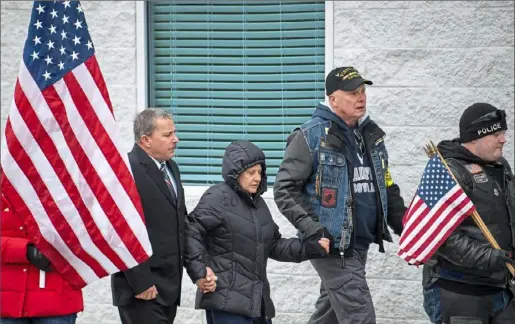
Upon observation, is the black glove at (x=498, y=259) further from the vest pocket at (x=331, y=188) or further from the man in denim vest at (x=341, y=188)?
the vest pocket at (x=331, y=188)

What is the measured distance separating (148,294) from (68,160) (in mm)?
1156

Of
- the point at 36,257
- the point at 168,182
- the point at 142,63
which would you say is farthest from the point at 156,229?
the point at 142,63

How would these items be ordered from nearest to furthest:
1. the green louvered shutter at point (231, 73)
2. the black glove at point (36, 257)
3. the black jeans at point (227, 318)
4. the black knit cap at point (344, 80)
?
the black glove at point (36, 257) < the black jeans at point (227, 318) < the black knit cap at point (344, 80) < the green louvered shutter at point (231, 73)

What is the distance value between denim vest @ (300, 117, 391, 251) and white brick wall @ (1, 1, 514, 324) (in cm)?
166

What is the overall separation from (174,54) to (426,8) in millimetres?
2254

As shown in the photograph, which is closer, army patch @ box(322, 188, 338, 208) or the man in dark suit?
the man in dark suit

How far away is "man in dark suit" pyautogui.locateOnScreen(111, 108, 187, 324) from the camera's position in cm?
724

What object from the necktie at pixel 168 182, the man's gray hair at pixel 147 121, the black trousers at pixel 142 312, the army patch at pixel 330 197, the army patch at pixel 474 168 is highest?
the man's gray hair at pixel 147 121

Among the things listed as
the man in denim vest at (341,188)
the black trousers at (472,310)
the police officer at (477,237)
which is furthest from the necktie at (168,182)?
the black trousers at (472,310)

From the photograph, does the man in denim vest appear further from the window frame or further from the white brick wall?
the window frame

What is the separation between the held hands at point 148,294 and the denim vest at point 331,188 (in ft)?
4.25

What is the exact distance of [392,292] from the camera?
372 inches

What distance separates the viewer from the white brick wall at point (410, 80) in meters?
9.28

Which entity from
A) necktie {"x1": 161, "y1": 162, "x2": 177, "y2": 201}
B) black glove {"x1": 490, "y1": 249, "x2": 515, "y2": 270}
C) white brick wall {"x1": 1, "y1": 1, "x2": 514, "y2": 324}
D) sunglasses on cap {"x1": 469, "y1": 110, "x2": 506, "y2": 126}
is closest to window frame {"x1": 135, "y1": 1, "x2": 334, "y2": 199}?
white brick wall {"x1": 1, "y1": 1, "x2": 514, "y2": 324}
